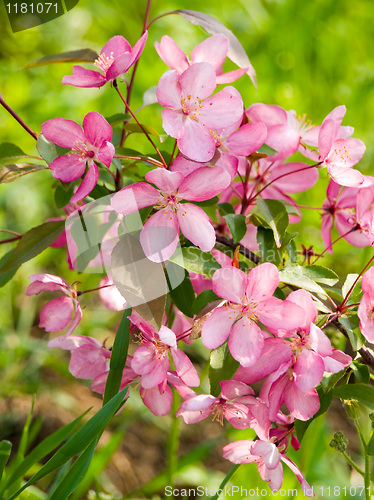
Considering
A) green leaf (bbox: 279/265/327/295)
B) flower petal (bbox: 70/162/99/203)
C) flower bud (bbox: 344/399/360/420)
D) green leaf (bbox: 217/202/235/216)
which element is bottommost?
flower bud (bbox: 344/399/360/420)

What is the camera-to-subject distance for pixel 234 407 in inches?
A: 25.4

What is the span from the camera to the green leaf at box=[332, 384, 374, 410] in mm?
607

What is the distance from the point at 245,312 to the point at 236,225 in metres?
0.11

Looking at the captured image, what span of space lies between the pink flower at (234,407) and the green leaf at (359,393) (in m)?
0.09

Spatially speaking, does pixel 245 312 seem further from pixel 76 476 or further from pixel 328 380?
pixel 76 476

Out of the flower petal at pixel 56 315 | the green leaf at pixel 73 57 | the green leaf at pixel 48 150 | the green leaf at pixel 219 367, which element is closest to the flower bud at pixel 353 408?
the green leaf at pixel 219 367

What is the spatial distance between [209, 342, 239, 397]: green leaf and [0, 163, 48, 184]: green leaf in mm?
318

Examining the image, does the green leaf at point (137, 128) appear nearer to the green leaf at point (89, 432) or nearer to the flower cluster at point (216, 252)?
the flower cluster at point (216, 252)

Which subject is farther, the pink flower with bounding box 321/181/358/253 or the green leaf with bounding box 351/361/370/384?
the pink flower with bounding box 321/181/358/253

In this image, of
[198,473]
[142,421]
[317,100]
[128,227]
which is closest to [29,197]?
[142,421]

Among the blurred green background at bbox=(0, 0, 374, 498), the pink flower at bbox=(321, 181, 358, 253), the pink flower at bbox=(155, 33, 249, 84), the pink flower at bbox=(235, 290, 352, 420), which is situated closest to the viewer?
the pink flower at bbox=(235, 290, 352, 420)

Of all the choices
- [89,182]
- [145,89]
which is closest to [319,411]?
[89,182]

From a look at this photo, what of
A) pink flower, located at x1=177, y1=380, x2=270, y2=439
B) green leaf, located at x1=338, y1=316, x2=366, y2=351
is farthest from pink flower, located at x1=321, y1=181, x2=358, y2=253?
pink flower, located at x1=177, y1=380, x2=270, y2=439

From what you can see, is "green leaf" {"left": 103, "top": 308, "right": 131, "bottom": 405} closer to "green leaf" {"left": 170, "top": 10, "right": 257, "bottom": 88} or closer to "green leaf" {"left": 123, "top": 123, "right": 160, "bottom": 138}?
"green leaf" {"left": 123, "top": 123, "right": 160, "bottom": 138}
